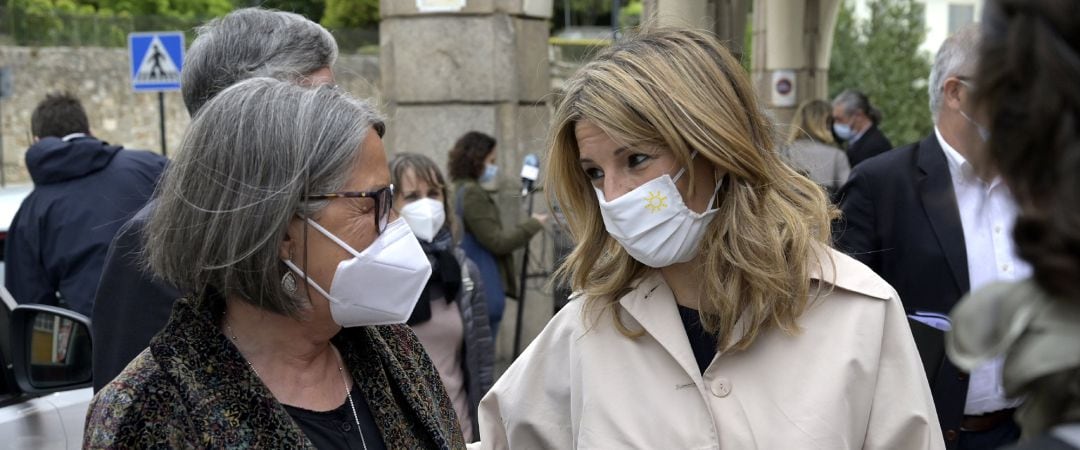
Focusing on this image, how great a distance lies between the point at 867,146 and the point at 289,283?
9.42 m

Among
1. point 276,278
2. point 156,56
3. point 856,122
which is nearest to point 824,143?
point 856,122

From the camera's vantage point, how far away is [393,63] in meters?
9.57

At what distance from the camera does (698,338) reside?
8.08 ft

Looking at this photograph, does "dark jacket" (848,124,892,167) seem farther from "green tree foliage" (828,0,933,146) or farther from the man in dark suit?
"green tree foliage" (828,0,933,146)

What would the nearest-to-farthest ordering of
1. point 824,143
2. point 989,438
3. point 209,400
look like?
point 209,400, point 989,438, point 824,143

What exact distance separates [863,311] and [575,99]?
0.67 m

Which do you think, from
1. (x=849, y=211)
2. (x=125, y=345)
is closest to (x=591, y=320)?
(x=125, y=345)

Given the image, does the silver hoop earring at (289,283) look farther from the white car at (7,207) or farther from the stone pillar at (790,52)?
the stone pillar at (790,52)

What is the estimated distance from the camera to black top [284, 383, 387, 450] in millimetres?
2137

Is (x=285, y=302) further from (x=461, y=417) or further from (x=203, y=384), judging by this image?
(x=461, y=417)

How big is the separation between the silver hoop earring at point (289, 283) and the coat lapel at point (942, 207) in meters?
2.07

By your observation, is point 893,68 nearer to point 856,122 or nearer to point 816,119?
point 856,122

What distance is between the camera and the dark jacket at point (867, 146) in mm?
10909

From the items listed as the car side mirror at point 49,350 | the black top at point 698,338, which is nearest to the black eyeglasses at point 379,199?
the black top at point 698,338
